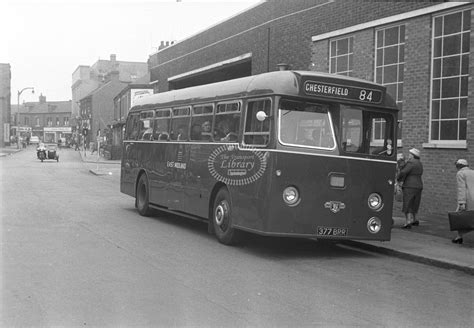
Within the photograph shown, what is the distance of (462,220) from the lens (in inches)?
364

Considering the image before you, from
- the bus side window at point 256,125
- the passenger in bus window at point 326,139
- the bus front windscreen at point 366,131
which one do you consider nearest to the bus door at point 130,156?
the bus side window at point 256,125

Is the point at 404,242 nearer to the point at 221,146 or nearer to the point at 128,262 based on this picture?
the point at 221,146

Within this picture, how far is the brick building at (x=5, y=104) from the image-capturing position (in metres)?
80.9

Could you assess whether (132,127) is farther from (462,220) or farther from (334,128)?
(462,220)

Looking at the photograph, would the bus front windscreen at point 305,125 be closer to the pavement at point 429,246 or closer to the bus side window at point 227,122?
the bus side window at point 227,122

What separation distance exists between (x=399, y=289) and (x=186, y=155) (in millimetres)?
5757

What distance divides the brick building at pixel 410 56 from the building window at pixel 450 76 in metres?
0.02

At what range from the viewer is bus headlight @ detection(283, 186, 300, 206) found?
Answer: 8656mm

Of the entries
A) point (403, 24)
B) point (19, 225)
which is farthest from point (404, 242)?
point (19, 225)

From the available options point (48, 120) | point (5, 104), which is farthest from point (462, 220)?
point (48, 120)

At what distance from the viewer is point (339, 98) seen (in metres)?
8.98

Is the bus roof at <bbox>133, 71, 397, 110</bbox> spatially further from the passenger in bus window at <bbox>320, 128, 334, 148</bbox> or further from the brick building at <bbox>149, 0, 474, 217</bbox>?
the brick building at <bbox>149, 0, 474, 217</bbox>

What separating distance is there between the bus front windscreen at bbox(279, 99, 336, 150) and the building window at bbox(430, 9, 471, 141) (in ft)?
17.0

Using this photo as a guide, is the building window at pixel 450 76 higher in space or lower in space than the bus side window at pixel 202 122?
higher
